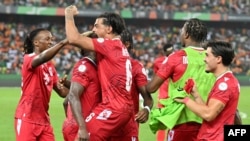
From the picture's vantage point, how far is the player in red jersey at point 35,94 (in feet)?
23.0

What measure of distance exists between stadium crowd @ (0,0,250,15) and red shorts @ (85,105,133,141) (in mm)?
35544

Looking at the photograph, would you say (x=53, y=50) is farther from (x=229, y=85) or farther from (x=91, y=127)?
(x=229, y=85)

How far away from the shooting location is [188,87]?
5.70 m

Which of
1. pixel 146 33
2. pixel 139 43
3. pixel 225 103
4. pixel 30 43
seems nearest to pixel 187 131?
pixel 225 103

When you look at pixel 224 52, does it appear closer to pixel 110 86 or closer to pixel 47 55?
pixel 110 86

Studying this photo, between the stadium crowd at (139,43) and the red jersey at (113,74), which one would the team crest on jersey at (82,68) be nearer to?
the red jersey at (113,74)

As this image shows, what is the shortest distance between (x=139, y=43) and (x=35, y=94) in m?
36.1

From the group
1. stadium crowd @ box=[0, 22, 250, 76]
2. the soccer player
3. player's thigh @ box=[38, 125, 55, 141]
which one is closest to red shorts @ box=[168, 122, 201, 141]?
the soccer player

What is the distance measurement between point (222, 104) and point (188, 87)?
1.30 ft

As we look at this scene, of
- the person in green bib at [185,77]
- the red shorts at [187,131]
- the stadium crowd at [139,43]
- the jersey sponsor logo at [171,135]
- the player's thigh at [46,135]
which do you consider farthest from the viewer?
the stadium crowd at [139,43]

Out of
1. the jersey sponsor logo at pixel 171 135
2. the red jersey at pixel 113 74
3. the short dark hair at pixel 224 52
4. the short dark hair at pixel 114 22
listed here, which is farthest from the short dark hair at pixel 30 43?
the short dark hair at pixel 224 52

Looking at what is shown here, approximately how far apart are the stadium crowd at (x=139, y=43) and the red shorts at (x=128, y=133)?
27484 mm

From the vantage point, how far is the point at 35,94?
7.06 meters

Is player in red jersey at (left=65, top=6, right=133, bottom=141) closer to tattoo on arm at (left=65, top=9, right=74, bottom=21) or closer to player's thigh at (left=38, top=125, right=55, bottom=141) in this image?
tattoo on arm at (left=65, top=9, right=74, bottom=21)
